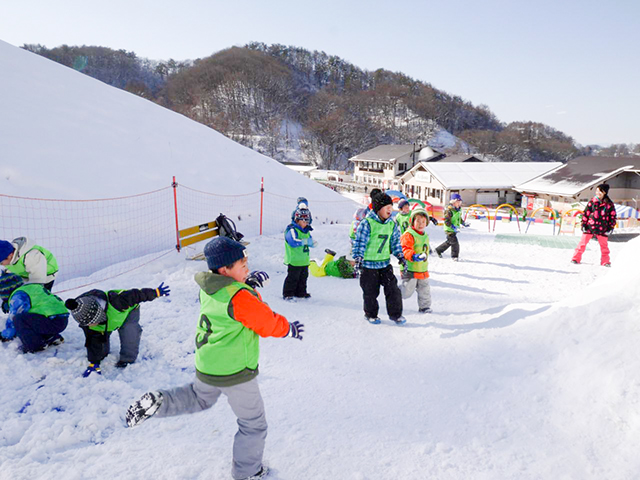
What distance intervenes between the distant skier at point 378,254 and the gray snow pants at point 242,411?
267 cm

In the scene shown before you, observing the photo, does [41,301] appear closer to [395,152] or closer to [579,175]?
[579,175]

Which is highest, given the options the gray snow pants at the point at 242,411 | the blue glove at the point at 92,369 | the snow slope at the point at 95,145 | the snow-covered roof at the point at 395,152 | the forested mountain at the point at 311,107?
the forested mountain at the point at 311,107

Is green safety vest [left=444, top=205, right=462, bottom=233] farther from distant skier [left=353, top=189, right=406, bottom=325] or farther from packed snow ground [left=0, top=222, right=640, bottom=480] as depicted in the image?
distant skier [left=353, top=189, right=406, bottom=325]

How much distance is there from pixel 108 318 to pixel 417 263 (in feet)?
12.5

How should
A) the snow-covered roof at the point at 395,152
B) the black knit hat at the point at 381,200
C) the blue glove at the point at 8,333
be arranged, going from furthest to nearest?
the snow-covered roof at the point at 395,152 < the black knit hat at the point at 381,200 < the blue glove at the point at 8,333

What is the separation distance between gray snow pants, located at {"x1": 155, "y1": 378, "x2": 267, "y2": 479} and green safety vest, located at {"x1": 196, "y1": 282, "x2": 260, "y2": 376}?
0.14 meters

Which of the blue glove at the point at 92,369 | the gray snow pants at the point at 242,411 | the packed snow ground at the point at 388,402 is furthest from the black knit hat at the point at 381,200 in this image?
the blue glove at the point at 92,369

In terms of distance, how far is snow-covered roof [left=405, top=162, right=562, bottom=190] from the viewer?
3606 centimetres

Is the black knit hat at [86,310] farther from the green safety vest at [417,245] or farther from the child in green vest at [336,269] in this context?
the child in green vest at [336,269]

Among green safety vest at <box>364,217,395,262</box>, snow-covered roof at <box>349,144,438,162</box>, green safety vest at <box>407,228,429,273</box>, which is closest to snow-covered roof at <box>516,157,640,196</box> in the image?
snow-covered roof at <box>349,144,438,162</box>

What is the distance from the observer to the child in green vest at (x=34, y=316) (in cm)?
399

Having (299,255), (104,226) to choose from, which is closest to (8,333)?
(299,255)

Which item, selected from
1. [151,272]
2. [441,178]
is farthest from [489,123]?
[151,272]

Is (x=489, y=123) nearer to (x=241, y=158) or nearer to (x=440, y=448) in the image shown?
(x=241, y=158)
